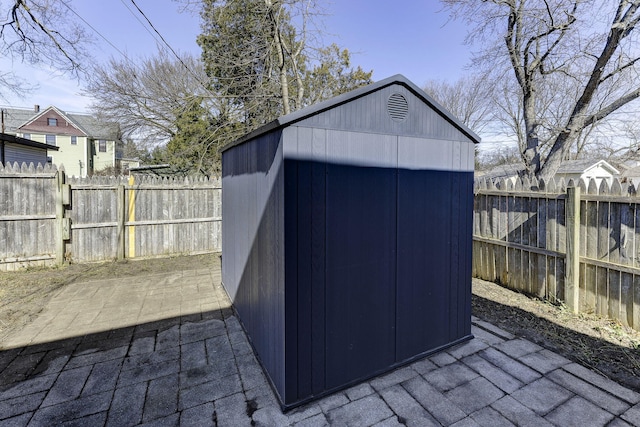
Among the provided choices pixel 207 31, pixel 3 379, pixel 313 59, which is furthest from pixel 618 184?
pixel 207 31

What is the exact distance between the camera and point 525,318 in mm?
3381

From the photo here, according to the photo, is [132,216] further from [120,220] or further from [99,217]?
[99,217]

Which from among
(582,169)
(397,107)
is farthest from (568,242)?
(582,169)

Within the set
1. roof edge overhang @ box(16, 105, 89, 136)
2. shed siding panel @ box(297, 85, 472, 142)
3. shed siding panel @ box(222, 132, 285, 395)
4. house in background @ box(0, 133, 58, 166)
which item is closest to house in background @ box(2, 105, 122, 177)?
roof edge overhang @ box(16, 105, 89, 136)

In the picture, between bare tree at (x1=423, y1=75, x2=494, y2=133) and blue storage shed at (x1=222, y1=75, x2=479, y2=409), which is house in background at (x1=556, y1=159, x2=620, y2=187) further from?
blue storage shed at (x1=222, y1=75, x2=479, y2=409)

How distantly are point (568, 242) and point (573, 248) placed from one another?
0.08 meters

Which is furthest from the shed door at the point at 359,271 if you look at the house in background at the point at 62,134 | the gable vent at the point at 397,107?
the house in background at the point at 62,134

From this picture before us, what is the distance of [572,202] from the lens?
11.3ft

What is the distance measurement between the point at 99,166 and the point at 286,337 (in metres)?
29.6

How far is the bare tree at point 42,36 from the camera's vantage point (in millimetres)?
6113

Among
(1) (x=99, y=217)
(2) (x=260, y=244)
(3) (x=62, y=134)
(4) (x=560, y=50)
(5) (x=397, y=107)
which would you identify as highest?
(3) (x=62, y=134)

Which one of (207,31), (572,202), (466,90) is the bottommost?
(572,202)

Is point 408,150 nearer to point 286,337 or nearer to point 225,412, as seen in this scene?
point 286,337

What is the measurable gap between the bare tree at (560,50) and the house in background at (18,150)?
12.0 metres
